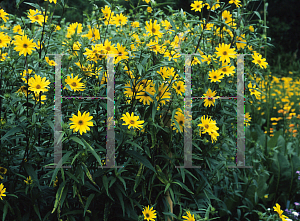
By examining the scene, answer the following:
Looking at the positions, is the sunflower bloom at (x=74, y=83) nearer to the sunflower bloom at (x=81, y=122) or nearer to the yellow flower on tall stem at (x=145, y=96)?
the sunflower bloom at (x=81, y=122)

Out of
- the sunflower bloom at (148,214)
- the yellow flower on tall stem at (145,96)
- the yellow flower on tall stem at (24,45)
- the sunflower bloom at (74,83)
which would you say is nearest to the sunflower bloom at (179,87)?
the yellow flower on tall stem at (145,96)

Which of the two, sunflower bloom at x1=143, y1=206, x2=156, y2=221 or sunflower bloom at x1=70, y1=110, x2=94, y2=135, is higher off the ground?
sunflower bloom at x1=70, y1=110, x2=94, y2=135

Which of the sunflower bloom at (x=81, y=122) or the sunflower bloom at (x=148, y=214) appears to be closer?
the sunflower bloom at (x=81, y=122)

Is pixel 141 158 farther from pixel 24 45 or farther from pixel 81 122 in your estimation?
pixel 24 45

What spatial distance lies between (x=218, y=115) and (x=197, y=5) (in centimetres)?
78

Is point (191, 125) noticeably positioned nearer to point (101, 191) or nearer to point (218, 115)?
point (218, 115)

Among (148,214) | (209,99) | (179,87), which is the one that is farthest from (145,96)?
(148,214)

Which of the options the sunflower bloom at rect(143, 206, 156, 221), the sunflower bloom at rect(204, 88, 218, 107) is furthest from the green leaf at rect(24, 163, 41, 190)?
the sunflower bloom at rect(204, 88, 218, 107)

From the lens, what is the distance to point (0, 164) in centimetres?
182

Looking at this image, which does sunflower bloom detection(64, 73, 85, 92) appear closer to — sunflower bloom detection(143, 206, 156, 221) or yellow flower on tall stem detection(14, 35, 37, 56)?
yellow flower on tall stem detection(14, 35, 37, 56)

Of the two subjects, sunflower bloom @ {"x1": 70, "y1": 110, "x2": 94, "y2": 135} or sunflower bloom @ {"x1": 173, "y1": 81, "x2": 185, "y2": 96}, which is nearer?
sunflower bloom @ {"x1": 70, "y1": 110, "x2": 94, "y2": 135}

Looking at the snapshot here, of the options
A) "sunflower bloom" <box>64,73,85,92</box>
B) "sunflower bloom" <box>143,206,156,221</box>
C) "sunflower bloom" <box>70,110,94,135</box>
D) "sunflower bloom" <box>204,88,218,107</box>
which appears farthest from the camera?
"sunflower bloom" <box>204,88,218,107</box>

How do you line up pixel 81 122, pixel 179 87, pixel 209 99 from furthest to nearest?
pixel 209 99 → pixel 179 87 → pixel 81 122

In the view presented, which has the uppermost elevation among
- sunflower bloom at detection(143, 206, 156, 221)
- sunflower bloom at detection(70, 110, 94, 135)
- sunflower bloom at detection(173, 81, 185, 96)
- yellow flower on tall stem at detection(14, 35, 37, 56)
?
yellow flower on tall stem at detection(14, 35, 37, 56)
